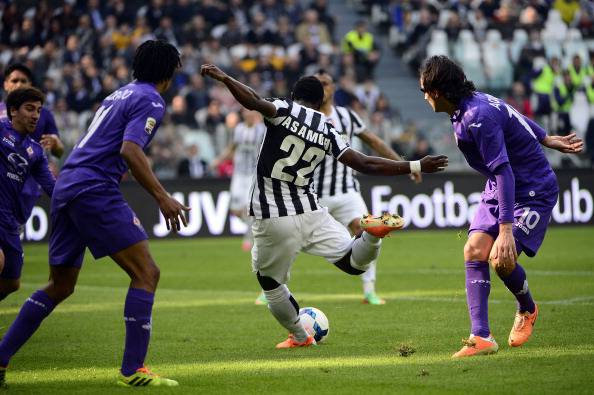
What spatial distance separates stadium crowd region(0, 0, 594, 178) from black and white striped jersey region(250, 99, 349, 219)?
14.3 meters

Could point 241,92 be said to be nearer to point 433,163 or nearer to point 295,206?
point 295,206

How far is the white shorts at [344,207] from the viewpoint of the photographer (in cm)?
1239

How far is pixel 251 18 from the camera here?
93.5 feet

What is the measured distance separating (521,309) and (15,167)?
4.42 meters

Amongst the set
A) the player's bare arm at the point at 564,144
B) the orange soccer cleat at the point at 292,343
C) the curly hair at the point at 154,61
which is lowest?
the orange soccer cleat at the point at 292,343

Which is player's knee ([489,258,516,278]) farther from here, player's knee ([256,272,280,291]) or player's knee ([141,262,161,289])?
player's knee ([141,262,161,289])

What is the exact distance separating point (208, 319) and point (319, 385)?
4.27m

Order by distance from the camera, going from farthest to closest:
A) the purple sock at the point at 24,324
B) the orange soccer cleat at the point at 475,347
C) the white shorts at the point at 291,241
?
1. the white shorts at the point at 291,241
2. the orange soccer cleat at the point at 475,347
3. the purple sock at the point at 24,324

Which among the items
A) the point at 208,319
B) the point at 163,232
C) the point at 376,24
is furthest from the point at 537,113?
the point at 208,319

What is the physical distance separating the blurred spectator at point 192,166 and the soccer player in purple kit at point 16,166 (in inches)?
→ 544

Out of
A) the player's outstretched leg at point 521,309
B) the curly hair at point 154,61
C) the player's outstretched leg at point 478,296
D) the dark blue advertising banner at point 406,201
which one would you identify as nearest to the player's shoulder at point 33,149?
the curly hair at point 154,61

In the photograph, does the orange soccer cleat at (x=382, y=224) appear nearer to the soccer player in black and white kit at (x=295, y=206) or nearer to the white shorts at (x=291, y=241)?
the soccer player in black and white kit at (x=295, y=206)

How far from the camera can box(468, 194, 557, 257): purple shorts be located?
26.7 ft

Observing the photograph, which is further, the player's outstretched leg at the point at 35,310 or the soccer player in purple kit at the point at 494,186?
the soccer player in purple kit at the point at 494,186
